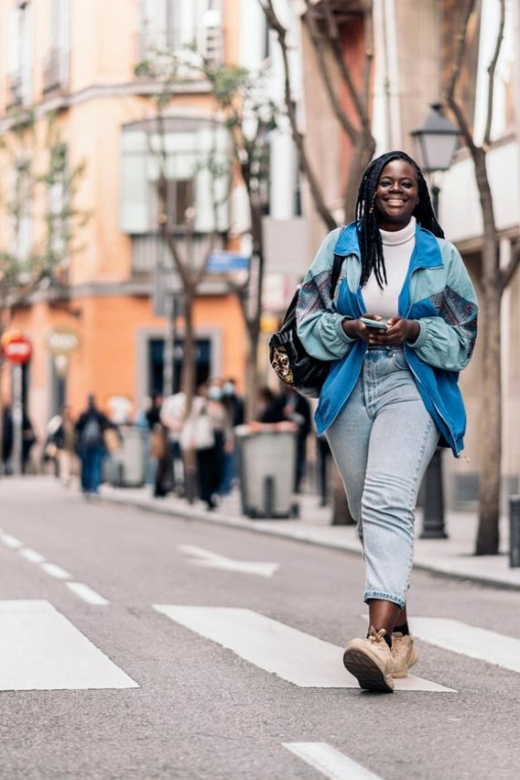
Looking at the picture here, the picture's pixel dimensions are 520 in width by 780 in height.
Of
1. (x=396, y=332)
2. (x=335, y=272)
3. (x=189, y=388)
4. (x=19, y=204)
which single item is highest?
(x=19, y=204)

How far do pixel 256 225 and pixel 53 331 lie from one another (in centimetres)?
1405

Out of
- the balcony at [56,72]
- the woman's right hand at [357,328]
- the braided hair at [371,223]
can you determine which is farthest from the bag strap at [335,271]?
the balcony at [56,72]

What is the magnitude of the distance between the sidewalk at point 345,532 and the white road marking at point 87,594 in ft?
10.1

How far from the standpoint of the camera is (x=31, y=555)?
595 inches

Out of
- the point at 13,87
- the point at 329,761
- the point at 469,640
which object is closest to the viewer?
the point at 329,761

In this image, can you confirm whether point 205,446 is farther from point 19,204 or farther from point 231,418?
point 19,204

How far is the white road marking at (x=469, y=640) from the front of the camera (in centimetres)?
854

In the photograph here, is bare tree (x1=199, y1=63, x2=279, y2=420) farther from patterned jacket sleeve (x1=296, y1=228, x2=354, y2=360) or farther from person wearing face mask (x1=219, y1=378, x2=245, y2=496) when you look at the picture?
patterned jacket sleeve (x1=296, y1=228, x2=354, y2=360)

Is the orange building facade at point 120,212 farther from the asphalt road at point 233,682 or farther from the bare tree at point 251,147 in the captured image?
the asphalt road at point 233,682

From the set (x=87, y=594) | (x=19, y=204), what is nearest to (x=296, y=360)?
(x=87, y=594)

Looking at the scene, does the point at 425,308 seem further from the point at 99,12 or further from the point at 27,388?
the point at 27,388

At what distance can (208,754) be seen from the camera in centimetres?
582

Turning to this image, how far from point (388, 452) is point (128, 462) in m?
26.7

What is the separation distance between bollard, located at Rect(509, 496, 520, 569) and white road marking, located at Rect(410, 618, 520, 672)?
158 inches
